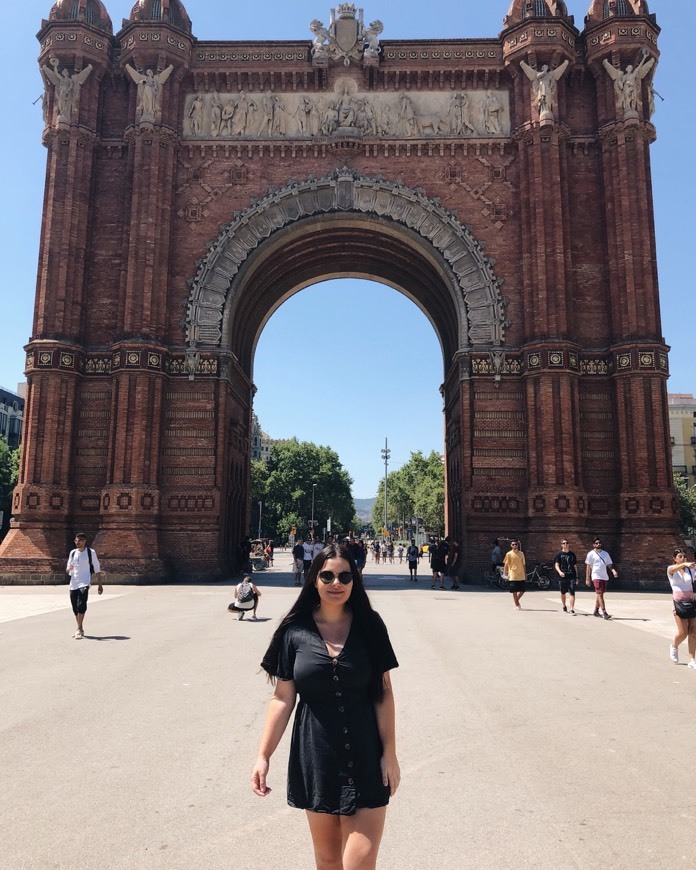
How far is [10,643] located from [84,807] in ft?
25.6

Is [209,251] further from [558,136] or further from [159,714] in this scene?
[159,714]

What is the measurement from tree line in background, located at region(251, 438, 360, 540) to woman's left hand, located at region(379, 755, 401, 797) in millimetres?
88240

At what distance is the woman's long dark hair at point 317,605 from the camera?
3451 mm

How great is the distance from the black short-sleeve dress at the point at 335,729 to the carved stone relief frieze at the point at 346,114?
2897cm

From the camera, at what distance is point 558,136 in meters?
27.7

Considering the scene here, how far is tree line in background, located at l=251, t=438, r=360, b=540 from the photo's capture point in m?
94.2

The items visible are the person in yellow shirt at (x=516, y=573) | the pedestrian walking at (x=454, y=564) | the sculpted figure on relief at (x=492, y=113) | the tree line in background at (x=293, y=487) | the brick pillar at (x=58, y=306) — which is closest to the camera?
the person in yellow shirt at (x=516, y=573)

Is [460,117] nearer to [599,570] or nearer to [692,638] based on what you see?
[599,570]

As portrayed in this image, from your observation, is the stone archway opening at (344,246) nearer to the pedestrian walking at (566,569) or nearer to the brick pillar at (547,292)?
the brick pillar at (547,292)

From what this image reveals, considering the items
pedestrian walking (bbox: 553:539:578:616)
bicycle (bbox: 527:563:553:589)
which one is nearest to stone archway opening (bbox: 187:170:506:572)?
bicycle (bbox: 527:563:553:589)

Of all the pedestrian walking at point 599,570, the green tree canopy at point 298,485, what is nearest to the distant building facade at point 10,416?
the green tree canopy at point 298,485

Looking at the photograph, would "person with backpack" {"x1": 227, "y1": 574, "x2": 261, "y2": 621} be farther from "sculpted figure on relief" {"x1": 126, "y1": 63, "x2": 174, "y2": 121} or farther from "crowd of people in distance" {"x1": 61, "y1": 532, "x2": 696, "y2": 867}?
"sculpted figure on relief" {"x1": 126, "y1": 63, "x2": 174, "y2": 121}

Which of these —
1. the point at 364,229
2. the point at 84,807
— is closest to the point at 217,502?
the point at 364,229

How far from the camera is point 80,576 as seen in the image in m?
12.5
